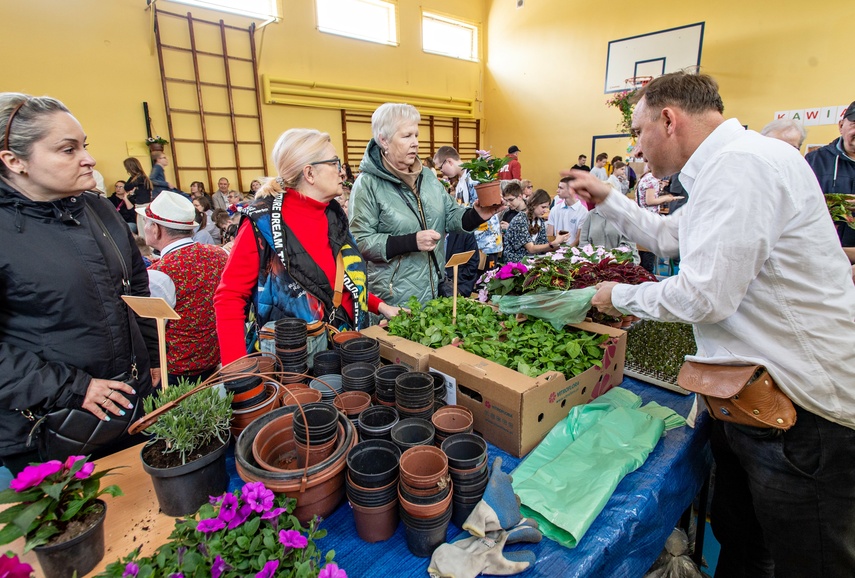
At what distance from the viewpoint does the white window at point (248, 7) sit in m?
8.02

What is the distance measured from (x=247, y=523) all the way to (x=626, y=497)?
92 centimetres

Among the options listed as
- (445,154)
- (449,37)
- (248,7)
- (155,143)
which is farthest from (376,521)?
(449,37)

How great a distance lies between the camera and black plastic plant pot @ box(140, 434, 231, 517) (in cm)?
96

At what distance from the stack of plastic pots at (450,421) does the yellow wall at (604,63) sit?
943 cm

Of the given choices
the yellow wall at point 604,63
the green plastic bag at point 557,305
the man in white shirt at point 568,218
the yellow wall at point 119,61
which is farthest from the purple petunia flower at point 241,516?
the yellow wall at point 604,63

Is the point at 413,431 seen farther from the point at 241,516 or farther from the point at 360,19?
the point at 360,19

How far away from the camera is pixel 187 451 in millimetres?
1022

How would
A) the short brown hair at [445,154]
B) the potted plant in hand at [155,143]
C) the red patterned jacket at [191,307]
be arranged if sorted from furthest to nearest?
the potted plant in hand at [155,143]
the short brown hair at [445,154]
the red patterned jacket at [191,307]

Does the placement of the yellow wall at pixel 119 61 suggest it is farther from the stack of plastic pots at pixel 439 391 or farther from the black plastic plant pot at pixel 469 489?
the black plastic plant pot at pixel 469 489

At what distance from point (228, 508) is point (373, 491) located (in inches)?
11.3

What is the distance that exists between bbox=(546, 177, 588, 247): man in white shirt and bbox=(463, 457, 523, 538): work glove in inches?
168

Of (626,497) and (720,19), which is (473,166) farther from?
(720,19)

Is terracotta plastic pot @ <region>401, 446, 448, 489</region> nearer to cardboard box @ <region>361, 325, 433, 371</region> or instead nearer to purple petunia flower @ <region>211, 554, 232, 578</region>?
purple petunia flower @ <region>211, 554, 232, 578</region>

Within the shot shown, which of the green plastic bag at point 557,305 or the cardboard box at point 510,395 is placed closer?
the cardboard box at point 510,395
